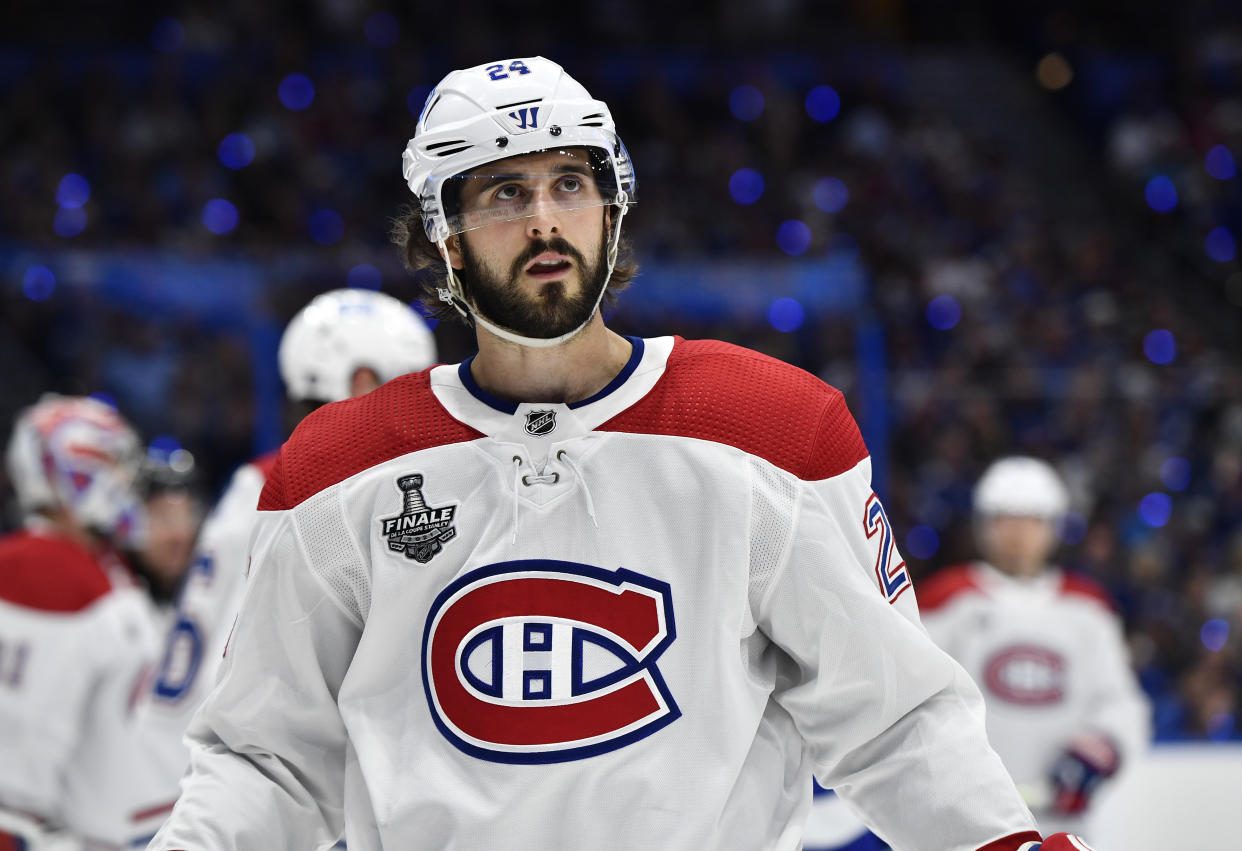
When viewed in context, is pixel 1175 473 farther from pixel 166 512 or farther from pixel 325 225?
pixel 325 225

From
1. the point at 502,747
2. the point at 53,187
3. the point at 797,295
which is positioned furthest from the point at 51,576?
the point at 53,187

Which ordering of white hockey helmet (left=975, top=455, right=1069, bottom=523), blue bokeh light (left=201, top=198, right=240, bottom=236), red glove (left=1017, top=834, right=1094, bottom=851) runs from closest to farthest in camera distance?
red glove (left=1017, top=834, right=1094, bottom=851) → white hockey helmet (left=975, top=455, right=1069, bottom=523) → blue bokeh light (left=201, top=198, right=240, bottom=236)

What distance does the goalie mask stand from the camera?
178 cm

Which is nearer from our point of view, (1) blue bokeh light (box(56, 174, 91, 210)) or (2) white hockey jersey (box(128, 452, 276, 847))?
(2) white hockey jersey (box(128, 452, 276, 847))

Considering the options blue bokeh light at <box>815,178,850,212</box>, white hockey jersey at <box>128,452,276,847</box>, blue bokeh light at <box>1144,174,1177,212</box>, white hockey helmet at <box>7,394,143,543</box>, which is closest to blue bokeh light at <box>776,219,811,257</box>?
blue bokeh light at <box>815,178,850,212</box>

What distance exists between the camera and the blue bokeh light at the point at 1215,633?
666 cm

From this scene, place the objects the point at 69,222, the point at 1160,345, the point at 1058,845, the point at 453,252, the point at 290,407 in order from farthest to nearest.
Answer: the point at 69,222 → the point at 1160,345 → the point at 290,407 → the point at 453,252 → the point at 1058,845

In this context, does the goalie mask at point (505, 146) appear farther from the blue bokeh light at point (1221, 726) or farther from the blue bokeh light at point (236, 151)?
the blue bokeh light at point (236, 151)

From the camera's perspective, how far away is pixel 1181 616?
680 cm

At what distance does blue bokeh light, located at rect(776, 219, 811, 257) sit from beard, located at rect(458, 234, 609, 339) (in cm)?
795

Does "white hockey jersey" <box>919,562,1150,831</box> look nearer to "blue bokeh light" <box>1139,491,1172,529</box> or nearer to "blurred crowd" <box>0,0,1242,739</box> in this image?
"blurred crowd" <box>0,0,1242,739</box>

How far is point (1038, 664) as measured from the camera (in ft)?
17.4

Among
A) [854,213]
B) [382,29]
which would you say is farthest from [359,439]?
[382,29]

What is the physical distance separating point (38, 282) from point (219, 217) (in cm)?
296
